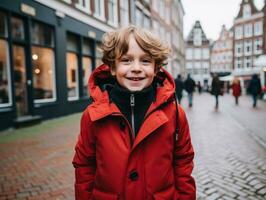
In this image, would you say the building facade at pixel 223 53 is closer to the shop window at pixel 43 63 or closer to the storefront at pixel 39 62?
the storefront at pixel 39 62

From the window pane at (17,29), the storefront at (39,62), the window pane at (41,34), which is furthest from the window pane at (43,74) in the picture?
the window pane at (17,29)

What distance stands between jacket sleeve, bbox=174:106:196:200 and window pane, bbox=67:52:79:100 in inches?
444

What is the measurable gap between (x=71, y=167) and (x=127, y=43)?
11.7 ft

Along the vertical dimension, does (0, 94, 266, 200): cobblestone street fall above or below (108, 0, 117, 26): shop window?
below

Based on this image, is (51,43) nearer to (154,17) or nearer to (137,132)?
(137,132)

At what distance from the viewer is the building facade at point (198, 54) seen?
69.2 meters

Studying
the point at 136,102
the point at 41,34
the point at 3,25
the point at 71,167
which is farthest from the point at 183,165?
the point at 41,34

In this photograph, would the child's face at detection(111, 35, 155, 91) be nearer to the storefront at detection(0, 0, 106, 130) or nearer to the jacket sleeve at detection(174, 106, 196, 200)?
the jacket sleeve at detection(174, 106, 196, 200)

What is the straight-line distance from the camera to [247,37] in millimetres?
52594

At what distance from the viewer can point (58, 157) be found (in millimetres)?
5449

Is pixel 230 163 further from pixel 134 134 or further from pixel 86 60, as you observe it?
pixel 86 60

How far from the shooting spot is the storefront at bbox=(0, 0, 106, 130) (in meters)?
8.78

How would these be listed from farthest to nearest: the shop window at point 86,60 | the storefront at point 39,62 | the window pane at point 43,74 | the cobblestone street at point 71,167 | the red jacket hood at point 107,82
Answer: the shop window at point 86,60
the window pane at point 43,74
the storefront at point 39,62
the cobblestone street at point 71,167
the red jacket hood at point 107,82

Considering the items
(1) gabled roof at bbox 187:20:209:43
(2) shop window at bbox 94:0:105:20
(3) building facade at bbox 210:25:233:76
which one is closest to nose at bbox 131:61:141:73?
(2) shop window at bbox 94:0:105:20
